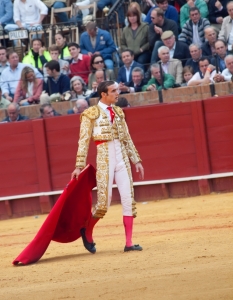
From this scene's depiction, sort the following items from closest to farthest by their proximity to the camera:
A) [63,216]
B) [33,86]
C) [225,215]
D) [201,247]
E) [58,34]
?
1. [201,247]
2. [63,216]
3. [225,215]
4. [33,86]
5. [58,34]

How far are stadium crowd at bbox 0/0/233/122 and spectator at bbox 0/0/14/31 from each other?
55.3 inches

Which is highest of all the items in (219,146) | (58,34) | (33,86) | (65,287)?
(58,34)

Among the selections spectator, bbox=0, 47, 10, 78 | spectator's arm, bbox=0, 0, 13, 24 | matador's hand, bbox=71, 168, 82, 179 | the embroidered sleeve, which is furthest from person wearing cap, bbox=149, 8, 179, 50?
matador's hand, bbox=71, 168, 82, 179

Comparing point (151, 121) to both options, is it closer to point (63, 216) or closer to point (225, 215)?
point (225, 215)

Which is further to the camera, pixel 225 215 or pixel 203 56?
pixel 203 56

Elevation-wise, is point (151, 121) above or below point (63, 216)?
above

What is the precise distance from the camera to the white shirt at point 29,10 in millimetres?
14430

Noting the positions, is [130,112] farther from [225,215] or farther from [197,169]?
[225,215]

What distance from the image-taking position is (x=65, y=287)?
19.2 ft

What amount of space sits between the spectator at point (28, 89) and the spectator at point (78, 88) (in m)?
0.64

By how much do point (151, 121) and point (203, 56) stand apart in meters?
1.16

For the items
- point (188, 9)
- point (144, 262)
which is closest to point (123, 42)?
point (188, 9)

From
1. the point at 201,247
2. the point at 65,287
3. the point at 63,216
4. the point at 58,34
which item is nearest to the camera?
the point at 65,287

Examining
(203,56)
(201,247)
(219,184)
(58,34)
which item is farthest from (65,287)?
(58,34)
